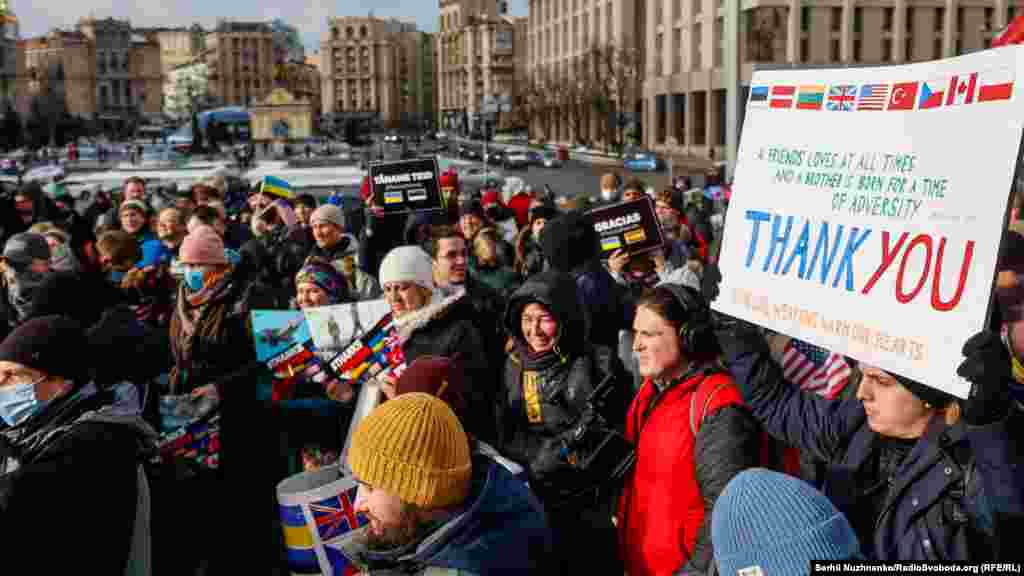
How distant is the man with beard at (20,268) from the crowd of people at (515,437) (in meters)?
0.07

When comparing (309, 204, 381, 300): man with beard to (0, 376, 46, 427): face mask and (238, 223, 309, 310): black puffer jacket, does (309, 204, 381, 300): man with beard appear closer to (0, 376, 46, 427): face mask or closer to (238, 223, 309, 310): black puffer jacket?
(238, 223, 309, 310): black puffer jacket

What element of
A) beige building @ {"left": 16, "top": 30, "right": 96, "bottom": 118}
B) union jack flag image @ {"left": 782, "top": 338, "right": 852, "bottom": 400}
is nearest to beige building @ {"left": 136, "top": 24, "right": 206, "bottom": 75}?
beige building @ {"left": 16, "top": 30, "right": 96, "bottom": 118}

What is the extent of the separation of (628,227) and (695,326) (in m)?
2.72

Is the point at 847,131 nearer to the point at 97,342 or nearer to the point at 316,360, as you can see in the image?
the point at 316,360

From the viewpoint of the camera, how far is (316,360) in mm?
4164

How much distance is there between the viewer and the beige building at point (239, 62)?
491ft

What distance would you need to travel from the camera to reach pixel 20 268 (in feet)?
19.1

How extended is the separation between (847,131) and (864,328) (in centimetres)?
63

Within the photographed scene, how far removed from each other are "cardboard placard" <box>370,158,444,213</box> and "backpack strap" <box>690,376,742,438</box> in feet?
16.2

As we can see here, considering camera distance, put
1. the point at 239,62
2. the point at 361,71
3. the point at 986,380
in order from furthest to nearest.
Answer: the point at 239,62, the point at 361,71, the point at 986,380

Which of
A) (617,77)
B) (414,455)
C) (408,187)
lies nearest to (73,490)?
(414,455)

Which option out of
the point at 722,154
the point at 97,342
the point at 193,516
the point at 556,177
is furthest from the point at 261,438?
the point at 722,154

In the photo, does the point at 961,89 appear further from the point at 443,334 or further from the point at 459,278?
the point at 459,278

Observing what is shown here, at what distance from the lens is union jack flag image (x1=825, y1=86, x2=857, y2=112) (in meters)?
2.96
